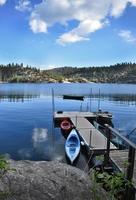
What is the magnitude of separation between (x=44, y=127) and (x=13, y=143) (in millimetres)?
10785

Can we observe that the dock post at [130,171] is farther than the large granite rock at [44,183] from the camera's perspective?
Yes

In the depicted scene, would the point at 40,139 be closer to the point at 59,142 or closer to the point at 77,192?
the point at 59,142

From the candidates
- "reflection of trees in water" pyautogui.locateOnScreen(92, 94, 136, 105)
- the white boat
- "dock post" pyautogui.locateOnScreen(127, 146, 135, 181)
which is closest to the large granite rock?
"dock post" pyautogui.locateOnScreen(127, 146, 135, 181)

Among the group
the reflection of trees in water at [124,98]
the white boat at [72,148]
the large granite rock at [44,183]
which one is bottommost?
the white boat at [72,148]

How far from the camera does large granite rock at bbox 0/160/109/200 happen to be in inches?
239

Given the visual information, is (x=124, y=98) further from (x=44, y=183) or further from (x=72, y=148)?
(x=44, y=183)

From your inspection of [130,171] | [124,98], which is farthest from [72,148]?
[124,98]

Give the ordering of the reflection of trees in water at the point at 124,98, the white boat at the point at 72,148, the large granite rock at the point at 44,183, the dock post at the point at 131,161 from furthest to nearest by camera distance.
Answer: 1. the reflection of trees in water at the point at 124,98
2. the white boat at the point at 72,148
3. the dock post at the point at 131,161
4. the large granite rock at the point at 44,183

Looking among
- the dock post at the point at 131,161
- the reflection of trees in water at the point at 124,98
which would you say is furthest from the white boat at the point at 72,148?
the reflection of trees in water at the point at 124,98

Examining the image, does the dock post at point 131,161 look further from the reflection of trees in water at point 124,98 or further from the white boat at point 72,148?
the reflection of trees in water at point 124,98

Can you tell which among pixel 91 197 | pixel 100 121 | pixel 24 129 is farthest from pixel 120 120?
pixel 91 197

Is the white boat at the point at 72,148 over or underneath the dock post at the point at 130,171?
underneath

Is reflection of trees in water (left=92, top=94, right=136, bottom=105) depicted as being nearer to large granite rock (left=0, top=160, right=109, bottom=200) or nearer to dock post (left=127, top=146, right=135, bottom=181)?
dock post (left=127, top=146, right=135, bottom=181)

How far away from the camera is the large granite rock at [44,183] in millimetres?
6070
